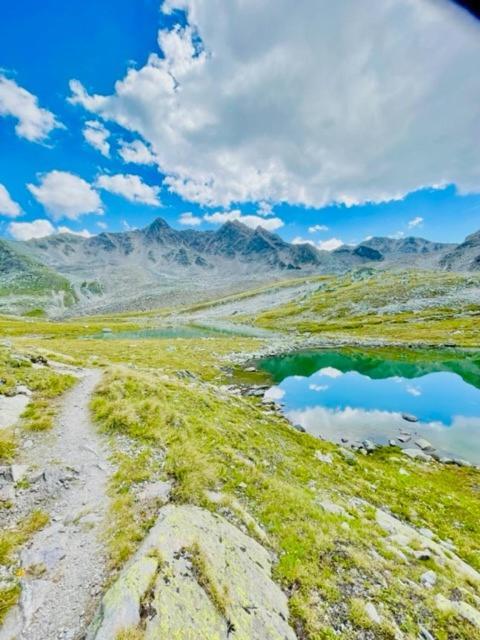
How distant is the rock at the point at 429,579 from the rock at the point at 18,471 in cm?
1298

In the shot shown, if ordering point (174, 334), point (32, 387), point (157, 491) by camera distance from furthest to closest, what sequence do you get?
point (174, 334) < point (32, 387) < point (157, 491)

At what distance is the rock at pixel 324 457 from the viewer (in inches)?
640

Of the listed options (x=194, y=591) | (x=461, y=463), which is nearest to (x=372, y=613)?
(x=194, y=591)

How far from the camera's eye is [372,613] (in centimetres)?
697

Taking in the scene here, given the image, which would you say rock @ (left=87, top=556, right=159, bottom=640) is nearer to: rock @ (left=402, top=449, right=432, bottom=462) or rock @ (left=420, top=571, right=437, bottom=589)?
rock @ (left=420, top=571, right=437, bottom=589)

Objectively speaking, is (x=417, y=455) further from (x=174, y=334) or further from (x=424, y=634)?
(x=174, y=334)

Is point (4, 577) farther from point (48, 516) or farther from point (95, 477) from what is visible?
point (95, 477)

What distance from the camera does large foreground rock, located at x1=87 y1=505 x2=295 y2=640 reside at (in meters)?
5.43

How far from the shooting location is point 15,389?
1642cm

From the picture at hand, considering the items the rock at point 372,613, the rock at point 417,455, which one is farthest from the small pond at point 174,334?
the rock at point 372,613

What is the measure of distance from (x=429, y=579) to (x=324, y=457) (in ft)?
27.5

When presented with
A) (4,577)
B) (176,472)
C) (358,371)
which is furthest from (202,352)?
(4,577)

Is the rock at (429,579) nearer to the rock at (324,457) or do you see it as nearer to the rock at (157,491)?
the rock at (324,457)

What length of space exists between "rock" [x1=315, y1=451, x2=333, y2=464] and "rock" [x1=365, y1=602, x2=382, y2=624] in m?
9.04
